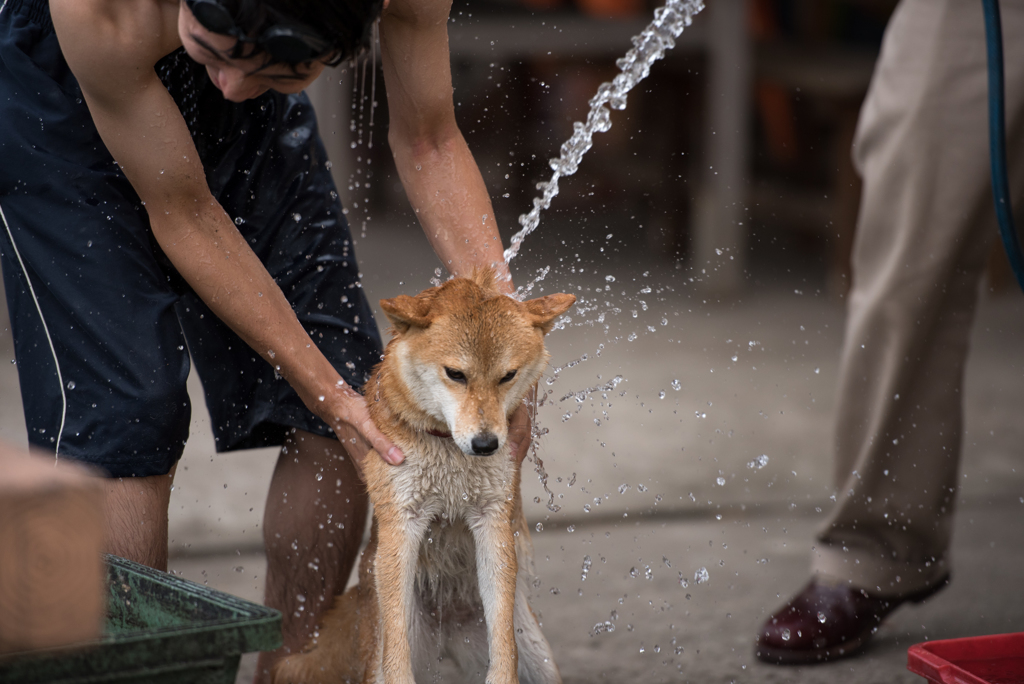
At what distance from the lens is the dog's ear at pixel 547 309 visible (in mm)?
2107

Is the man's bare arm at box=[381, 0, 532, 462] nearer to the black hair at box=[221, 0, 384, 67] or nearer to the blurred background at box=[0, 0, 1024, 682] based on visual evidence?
the blurred background at box=[0, 0, 1024, 682]

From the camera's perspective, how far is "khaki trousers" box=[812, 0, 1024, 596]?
293 cm

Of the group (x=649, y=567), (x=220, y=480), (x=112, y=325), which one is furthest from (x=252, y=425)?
(x=220, y=480)

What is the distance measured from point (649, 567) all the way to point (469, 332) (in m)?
1.79

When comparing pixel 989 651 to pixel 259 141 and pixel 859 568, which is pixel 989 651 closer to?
pixel 859 568

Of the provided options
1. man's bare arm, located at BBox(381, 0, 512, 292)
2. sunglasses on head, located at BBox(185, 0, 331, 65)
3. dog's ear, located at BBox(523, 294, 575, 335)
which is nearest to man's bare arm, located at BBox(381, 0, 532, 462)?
man's bare arm, located at BBox(381, 0, 512, 292)

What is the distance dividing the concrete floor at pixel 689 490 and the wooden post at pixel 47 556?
5.37 ft

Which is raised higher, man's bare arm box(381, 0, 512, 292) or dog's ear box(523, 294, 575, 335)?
man's bare arm box(381, 0, 512, 292)

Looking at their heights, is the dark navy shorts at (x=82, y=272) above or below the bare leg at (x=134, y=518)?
above

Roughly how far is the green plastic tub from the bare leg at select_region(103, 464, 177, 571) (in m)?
0.28

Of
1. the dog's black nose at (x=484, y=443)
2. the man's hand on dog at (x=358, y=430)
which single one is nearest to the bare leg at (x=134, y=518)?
the man's hand on dog at (x=358, y=430)

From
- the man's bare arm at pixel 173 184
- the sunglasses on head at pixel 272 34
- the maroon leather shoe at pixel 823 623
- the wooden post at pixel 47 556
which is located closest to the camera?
the wooden post at pixel 47 556

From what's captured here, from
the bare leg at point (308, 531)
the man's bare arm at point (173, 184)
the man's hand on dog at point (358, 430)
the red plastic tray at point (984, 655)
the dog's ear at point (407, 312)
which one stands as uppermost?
the man's bare arm at point (173, 184)

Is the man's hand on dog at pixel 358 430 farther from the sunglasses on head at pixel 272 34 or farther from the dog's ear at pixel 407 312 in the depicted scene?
the sunglasses on head at pixel 272 34
